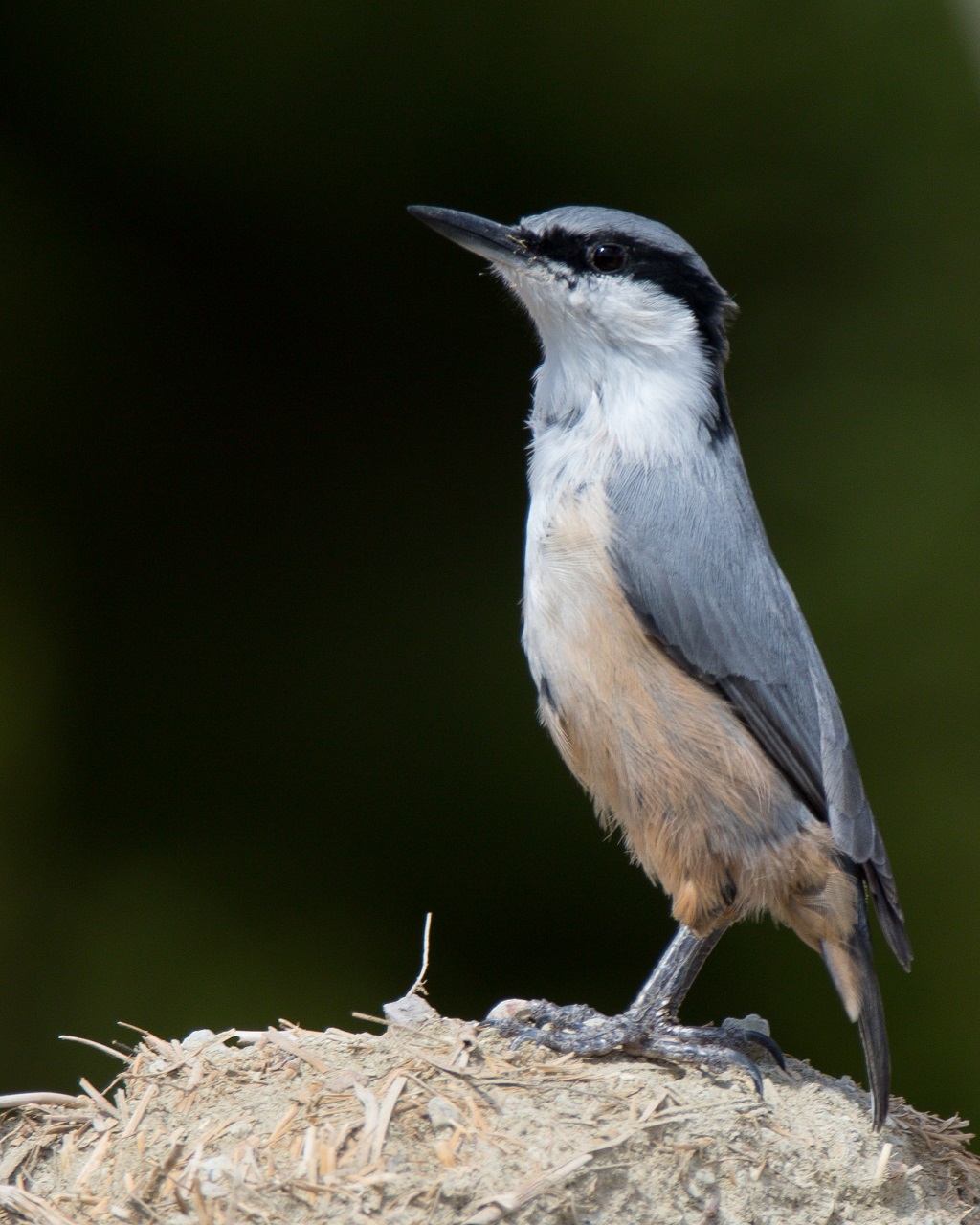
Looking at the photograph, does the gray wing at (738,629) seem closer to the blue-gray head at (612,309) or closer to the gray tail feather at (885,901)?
the gray tail feather at (885,901)

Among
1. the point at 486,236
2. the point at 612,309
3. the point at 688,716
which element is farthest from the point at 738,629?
the point at 486,236

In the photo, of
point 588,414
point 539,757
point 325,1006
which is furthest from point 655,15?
point 325,1006

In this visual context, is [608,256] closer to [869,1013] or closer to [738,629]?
[738,629]

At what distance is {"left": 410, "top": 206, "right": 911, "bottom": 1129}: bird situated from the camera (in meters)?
1.85

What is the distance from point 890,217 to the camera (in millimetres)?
3145

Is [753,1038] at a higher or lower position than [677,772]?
lower

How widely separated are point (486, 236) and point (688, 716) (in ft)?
2.97

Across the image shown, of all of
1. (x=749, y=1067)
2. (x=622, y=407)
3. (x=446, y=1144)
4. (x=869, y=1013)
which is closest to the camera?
(x=446, y=1144)

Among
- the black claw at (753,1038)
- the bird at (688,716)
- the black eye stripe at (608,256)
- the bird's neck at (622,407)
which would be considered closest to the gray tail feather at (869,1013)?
the bird at (688,716)

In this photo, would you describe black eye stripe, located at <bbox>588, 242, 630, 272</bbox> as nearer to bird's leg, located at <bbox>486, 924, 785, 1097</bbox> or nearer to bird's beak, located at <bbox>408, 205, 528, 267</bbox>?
bird's beak, located at <bbox>408, 205, 528, 267</bbox>

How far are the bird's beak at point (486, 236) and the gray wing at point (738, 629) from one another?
46 cm

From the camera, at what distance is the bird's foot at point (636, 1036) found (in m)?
1.75

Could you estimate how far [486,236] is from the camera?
2154 millimetres

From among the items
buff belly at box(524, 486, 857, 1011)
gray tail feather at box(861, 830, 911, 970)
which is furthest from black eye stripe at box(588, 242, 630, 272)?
gray tail feather at box(861, 830, 911, 970)
